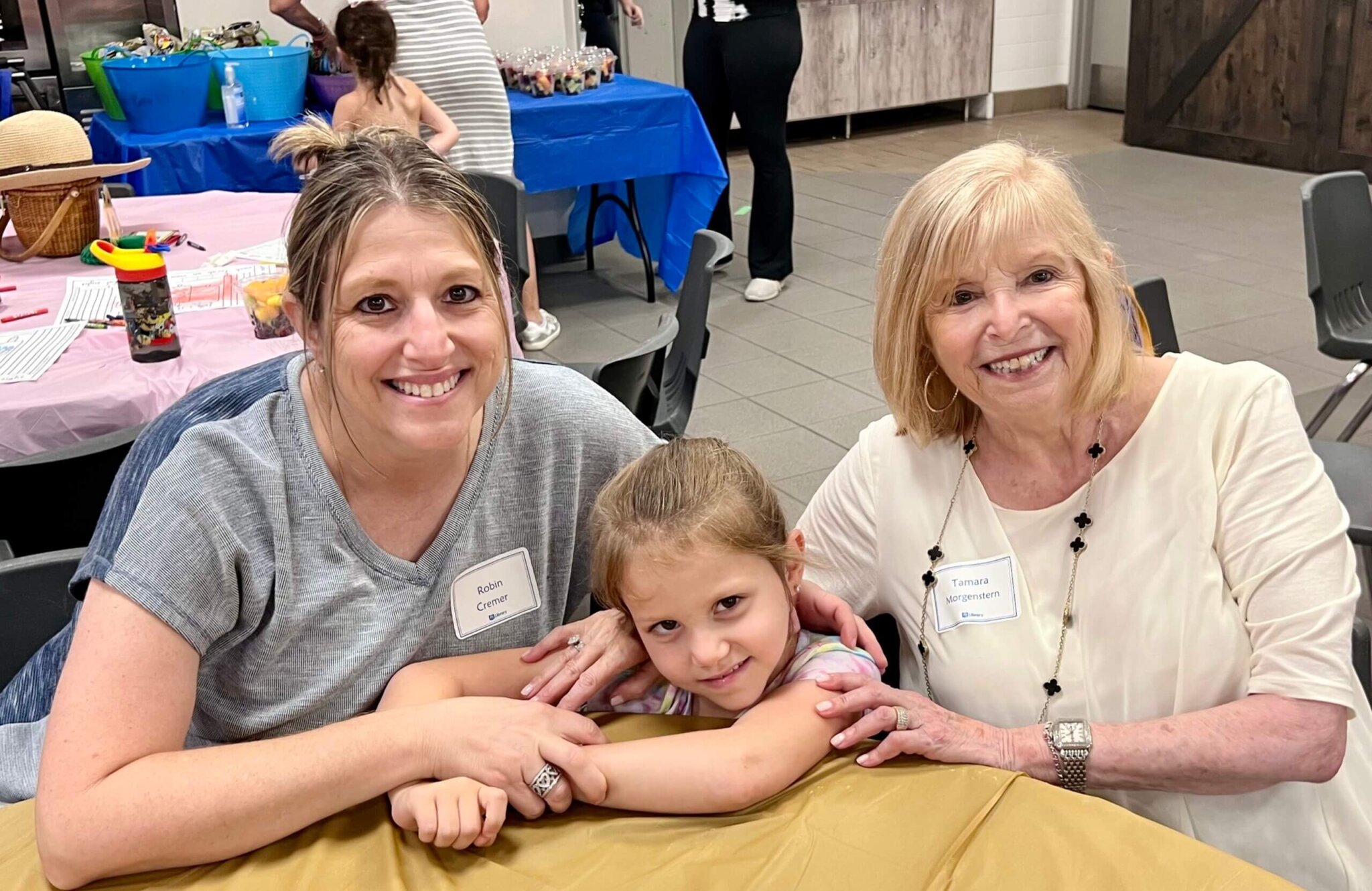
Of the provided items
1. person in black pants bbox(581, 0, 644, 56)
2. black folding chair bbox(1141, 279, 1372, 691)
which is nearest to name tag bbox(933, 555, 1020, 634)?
black folding chair bbox(1141, 279, 1372, 691)

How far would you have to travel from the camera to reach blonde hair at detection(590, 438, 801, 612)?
4.56 ft

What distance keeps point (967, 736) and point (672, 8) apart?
8065 millimetres

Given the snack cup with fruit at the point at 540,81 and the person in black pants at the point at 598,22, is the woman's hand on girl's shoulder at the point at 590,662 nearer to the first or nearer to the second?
the snack cup with fruit at the point at 540,81

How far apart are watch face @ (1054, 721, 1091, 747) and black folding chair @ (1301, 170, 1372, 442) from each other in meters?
2.38

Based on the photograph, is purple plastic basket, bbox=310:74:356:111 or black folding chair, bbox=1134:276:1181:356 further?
purple plastic basket, bbox=310:74:356:111

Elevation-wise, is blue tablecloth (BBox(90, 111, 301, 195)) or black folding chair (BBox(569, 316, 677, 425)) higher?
blue tablecloth (BBox(90, 111, 301, 195))

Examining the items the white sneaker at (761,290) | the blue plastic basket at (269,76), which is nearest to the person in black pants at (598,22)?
the white sneaker at (761,290)

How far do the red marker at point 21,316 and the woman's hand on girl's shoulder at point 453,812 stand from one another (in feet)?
6.55

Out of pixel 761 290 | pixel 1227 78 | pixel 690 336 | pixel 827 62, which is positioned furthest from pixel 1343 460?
pixel 827 62

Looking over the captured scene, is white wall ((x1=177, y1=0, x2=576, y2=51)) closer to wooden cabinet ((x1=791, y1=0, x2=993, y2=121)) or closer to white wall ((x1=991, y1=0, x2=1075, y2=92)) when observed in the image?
wooden cabinet ((x1=791, y1=0, x2=993, y2=121))

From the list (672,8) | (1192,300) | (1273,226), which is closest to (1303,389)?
(1192,300)

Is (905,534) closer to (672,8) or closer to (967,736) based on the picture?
(967,736)

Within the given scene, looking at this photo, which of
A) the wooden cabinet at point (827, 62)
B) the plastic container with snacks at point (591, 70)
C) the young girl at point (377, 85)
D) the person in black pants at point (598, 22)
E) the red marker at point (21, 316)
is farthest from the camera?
the wooden cabinet at point (827, 62)

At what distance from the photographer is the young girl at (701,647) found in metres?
1.27
